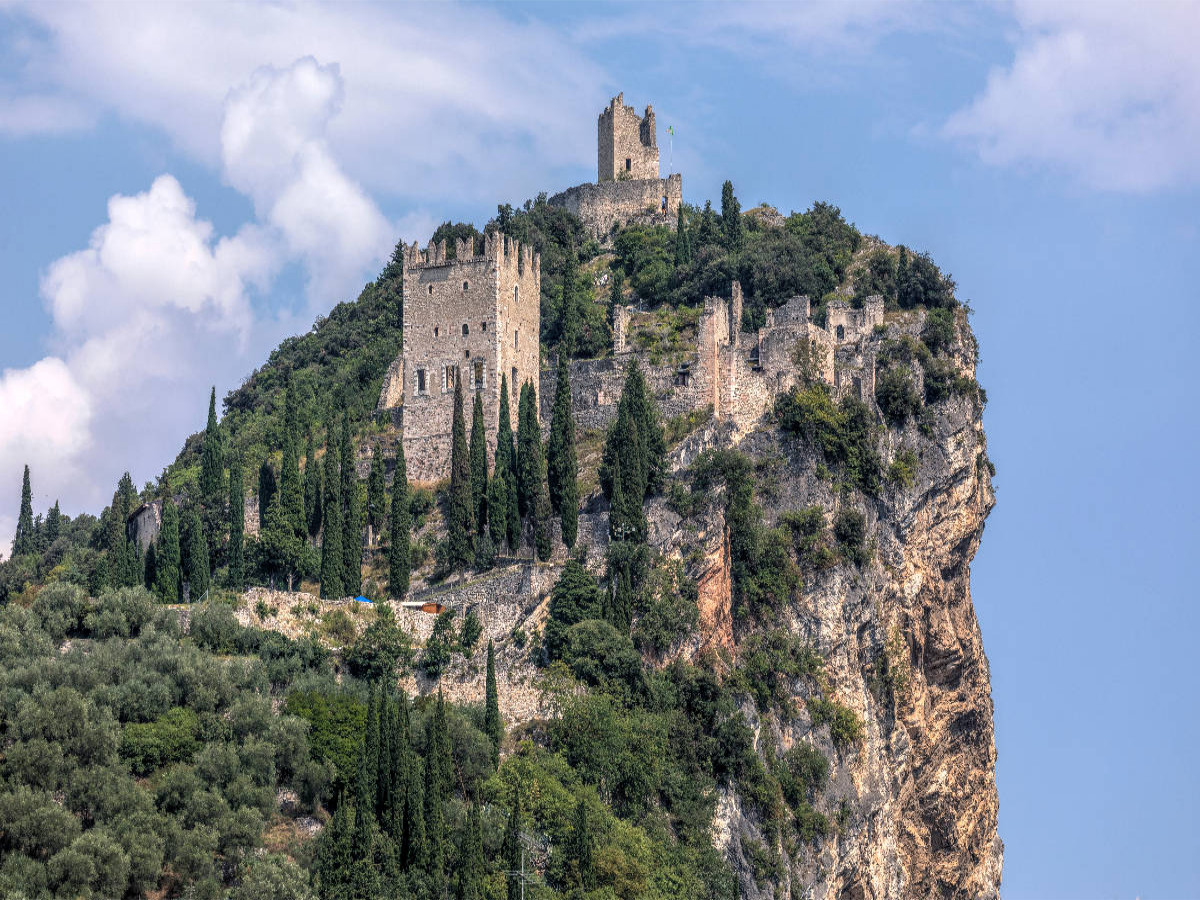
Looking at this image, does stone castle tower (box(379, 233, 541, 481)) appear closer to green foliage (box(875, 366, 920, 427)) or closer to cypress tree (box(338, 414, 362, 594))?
cypress tree (box(338, 414, 362, 594))

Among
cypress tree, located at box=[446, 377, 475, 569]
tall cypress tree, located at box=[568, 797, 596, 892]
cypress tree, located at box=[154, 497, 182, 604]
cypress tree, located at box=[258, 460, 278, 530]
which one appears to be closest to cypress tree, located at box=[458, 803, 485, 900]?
tall cypress tree, located at box=[568, 797, 596, 892]

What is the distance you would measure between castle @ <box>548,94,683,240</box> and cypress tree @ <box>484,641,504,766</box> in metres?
40.0

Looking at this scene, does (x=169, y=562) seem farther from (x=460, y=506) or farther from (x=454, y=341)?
(x=454, y=341)

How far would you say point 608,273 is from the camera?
88938mm

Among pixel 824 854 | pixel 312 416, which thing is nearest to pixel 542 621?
pixel 824 854

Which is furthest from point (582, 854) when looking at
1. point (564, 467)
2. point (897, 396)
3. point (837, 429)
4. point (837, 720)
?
point (897, 396)

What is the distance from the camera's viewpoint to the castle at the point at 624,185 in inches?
3701

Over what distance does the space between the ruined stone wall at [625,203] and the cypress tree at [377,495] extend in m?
29.6

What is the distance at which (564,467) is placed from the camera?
211ft

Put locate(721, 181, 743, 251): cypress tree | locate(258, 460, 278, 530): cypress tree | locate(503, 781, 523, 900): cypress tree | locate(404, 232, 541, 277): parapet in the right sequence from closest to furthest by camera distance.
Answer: locate(503, 781, 523, 900): cypress tree → locate(258, 460, 278, 530): cypress tree → locate(404, 232, 541, 277): parapet → locate(721, 181, 743, 251): cypress tree

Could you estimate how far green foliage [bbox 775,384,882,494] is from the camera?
66.1 m

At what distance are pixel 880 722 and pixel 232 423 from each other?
35.9 meters

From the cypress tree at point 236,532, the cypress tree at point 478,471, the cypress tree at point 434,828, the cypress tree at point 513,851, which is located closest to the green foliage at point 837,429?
the cypress tree at point 478,471

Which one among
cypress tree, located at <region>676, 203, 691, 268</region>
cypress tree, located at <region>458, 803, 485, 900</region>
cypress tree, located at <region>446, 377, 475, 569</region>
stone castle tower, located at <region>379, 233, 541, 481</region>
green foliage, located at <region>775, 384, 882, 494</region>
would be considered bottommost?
cypress tree, located at <region>458, 803, 485, 900</region>
